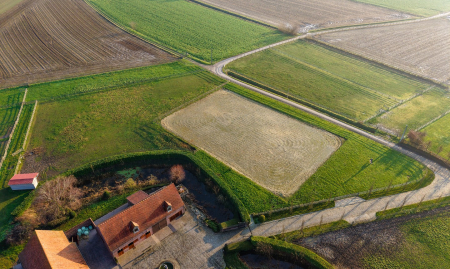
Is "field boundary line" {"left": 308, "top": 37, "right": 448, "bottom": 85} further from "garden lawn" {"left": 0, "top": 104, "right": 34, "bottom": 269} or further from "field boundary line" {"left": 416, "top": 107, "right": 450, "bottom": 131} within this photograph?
"garden lawn" {"left": 0, "top": 104, "right": 34, "bottom": 269}

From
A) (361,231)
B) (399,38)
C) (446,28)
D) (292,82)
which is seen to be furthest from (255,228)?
(446,28)

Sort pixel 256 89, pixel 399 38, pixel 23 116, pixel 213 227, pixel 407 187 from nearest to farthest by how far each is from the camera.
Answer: pixel 213 227
pixel 407 187
pixel 23 116
pixel 256 89
pixel 399 38

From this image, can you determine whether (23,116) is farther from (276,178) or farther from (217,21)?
(217,21)

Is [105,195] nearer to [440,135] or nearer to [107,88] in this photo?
[107,88]

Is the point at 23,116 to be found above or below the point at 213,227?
above

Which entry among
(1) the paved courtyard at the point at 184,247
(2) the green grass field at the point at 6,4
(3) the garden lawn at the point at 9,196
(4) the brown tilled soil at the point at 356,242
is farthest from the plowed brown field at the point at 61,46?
(4) the brown tilled soil at the point at 356,242

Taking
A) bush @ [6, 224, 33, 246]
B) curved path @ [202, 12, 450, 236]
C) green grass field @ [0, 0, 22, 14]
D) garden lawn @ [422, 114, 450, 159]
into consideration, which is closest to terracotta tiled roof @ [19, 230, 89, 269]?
bush @ [6, 224, 33, 246]
